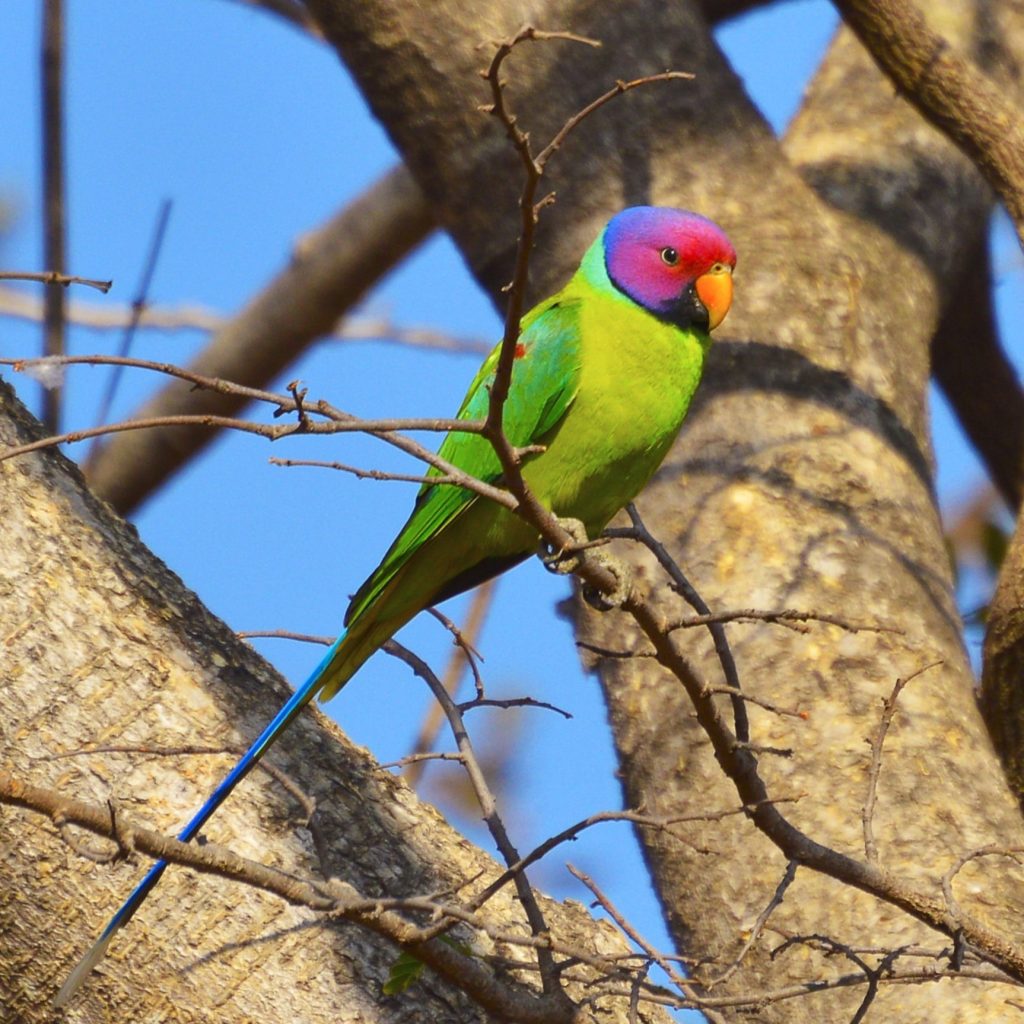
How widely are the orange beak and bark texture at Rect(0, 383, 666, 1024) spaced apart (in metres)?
1.50

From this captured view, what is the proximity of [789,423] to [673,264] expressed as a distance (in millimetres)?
531

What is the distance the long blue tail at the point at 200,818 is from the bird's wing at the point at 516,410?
38 centimetres

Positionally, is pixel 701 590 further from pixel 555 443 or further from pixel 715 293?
pixel 715 293

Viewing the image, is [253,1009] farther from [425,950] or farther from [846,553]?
[846,553]

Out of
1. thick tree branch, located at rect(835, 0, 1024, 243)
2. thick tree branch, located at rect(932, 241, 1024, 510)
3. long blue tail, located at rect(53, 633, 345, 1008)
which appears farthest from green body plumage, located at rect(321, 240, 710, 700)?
thick tree branch, located at rect(932, 241, 1024, 510)

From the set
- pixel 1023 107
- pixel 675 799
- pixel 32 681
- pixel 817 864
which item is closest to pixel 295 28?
pixel 1023 107

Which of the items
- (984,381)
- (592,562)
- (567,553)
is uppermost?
(984,381)

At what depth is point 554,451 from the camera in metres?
2.93

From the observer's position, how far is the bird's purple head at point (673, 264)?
3271 mm

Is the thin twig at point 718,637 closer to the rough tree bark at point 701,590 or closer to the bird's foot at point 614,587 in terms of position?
the bird's foot at point 614,587

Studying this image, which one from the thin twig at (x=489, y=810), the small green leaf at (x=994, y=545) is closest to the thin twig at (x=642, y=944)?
the thin twig at (x=489, y=810)

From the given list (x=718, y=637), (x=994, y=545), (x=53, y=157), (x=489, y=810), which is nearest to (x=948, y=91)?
(x=994, y=545)

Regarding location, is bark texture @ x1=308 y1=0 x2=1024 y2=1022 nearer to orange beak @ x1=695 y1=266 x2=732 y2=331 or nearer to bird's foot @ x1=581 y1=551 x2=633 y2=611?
orange beak @ x1=695 y1=266 x2=732 y2=331

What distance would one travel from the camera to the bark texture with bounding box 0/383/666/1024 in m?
2.04
